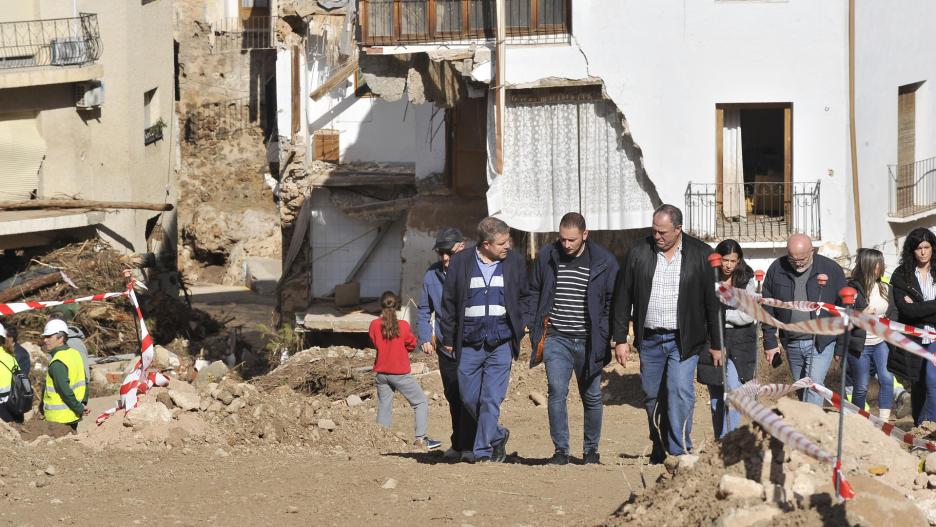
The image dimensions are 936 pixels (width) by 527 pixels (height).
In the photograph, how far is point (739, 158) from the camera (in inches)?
666

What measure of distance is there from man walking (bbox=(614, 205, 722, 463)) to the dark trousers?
147 cm

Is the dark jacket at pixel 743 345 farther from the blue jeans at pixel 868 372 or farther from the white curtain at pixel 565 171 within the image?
the white curtain at pixel 565 171

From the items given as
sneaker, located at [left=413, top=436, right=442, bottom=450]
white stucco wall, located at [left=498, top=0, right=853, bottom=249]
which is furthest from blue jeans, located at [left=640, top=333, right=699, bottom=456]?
white stucco wall, located at [left=498, top=0, right=853, bottom=249]

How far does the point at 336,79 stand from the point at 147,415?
12.3 m

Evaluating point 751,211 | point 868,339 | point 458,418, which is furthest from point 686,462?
point 751,211

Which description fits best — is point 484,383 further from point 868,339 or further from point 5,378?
point 5,378

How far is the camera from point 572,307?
8.88m

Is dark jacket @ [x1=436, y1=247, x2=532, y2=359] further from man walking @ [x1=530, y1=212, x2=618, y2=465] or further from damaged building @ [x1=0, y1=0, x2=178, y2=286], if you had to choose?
damaged building @ [x1=0, y1=0, x2=178, y2=286]

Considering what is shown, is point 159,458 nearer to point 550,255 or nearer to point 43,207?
point 550,255

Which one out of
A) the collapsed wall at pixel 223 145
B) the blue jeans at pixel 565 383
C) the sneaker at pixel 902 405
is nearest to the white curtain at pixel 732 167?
the sneaker at pixel 902 405

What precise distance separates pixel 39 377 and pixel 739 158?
9944 mm

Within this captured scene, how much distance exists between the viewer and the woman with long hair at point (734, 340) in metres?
9.33

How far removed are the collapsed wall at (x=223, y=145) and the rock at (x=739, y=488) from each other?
28.4 meters

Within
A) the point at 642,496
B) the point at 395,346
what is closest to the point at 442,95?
the point at 395,346
